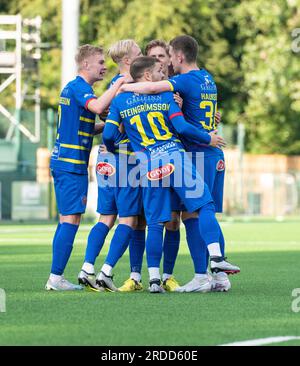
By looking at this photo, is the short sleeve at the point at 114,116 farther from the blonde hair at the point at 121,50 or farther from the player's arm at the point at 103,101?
the blonde hair at the point at 121,50

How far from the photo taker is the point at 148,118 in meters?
9.55

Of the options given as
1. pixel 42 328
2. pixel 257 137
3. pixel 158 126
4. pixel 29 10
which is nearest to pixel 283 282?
pixel 158 126

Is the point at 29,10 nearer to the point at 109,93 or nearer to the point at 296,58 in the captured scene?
the point at 296,58

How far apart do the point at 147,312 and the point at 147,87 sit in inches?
86.1

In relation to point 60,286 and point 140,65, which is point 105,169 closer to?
point 140,65

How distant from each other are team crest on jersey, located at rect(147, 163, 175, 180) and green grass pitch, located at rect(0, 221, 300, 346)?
3.07 feet

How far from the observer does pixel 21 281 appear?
10.9 m

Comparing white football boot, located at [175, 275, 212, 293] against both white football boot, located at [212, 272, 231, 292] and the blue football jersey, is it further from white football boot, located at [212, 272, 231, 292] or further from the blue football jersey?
the blue football jersey

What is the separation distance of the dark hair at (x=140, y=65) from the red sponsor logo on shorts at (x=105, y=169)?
30.0 inches

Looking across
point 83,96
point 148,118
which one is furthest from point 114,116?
point 83,96

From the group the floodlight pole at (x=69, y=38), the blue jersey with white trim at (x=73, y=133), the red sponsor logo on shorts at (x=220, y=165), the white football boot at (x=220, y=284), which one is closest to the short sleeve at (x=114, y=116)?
the blue jersey with white trim at (x=73, y=133)

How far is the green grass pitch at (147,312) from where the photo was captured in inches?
266

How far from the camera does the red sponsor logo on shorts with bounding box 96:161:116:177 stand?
9.90 m

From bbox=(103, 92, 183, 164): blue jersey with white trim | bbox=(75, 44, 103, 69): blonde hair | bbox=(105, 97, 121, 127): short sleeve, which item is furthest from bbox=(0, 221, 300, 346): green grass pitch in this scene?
bbox=(75, 44, 103, 69): blonde hair
